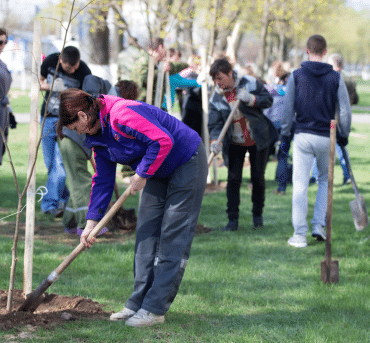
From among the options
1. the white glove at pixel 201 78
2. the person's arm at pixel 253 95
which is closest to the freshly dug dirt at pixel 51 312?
the person's arm at pixel 253 95

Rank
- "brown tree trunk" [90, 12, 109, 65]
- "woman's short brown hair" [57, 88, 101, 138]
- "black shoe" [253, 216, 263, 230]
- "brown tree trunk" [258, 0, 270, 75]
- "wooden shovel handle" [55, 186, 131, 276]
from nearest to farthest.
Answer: "woman's short brown hair" [57, 88, 101, 138]
"wooden shovel handle" [55, 186, 131, 276]
"black shoe" [253, 216, 263, 230]
"brown tree trunk" [90, 12, 109, 65]
"brown tree trunk" [258, 0, 270, 75]

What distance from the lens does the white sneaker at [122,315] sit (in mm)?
3849

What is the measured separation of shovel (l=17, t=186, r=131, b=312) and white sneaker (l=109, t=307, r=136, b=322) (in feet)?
1.55

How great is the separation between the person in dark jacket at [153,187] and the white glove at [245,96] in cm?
258

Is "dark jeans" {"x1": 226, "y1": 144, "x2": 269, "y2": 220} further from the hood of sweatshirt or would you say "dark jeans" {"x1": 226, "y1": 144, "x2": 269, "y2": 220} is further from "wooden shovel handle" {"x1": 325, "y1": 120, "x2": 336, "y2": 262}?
"wooden shovel handle" {"x1": 325, "y1": 120, "x2": 336, "y2": 262}

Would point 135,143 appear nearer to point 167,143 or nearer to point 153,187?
point 167,143

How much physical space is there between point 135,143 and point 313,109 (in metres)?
2.89

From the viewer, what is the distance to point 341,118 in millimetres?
5840

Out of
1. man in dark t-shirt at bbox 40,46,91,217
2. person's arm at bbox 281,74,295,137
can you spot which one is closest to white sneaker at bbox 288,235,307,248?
person's arm at bbox 281,74,295,137

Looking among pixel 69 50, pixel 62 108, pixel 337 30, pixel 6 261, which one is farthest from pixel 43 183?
pixel 337 30

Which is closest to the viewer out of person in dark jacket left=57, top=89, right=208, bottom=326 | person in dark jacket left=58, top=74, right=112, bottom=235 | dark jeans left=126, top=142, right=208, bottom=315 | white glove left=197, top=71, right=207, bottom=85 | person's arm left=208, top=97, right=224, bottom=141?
person in dark jacket left=57, top=89, right=208, bottom=326

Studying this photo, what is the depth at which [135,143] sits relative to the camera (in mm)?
3447

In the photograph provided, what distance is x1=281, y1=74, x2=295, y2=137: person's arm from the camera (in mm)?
5938

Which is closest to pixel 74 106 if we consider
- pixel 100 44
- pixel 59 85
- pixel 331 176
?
pixel 331 176
